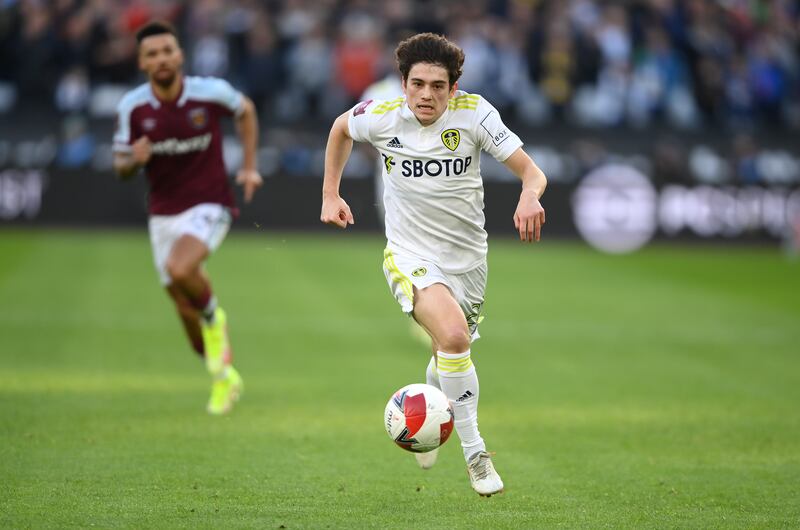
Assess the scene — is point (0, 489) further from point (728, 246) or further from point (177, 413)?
point (728, 246)

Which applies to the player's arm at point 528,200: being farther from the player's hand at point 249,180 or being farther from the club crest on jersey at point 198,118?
the club crest on jersey at point 198,118

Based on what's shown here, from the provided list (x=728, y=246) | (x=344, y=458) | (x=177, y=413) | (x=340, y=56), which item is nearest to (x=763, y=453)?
(x=344, y=458)

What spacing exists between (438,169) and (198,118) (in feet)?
10.4

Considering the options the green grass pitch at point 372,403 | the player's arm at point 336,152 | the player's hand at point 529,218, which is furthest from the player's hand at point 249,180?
the player's hand at point 529,218

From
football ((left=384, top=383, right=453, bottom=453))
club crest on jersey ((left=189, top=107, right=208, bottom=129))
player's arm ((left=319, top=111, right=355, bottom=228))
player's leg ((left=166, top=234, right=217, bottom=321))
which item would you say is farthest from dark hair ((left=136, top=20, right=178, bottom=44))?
football ((left=384, top=383, right=453, bottom=453))

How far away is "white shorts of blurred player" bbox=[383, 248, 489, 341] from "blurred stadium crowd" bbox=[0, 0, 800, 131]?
17.4 meters

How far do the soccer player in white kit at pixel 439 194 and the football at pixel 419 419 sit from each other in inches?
7.5

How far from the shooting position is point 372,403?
10.1m

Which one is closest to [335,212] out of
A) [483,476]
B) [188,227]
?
[483,476]

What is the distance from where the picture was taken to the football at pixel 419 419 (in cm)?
679

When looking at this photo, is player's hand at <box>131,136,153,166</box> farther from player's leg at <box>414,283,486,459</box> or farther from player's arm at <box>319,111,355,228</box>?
player's leg at <box>414,283,486,459</box>

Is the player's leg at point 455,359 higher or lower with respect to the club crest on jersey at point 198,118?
lower

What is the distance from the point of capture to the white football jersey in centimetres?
720

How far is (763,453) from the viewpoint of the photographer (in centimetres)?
831
